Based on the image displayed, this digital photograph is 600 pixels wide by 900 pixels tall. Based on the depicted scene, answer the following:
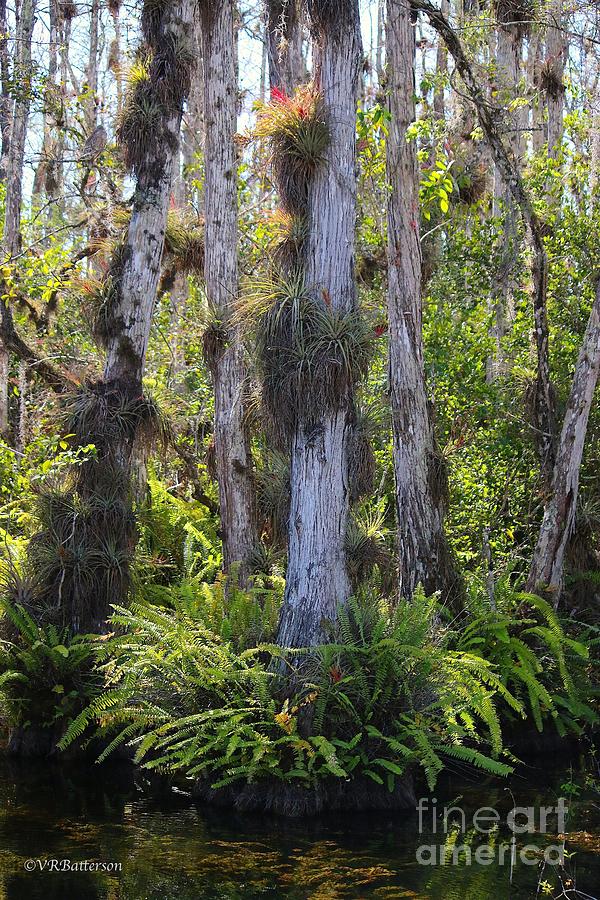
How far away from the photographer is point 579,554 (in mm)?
11555

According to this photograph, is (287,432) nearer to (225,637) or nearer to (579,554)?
(225,637)

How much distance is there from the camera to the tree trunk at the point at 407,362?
10.2 m

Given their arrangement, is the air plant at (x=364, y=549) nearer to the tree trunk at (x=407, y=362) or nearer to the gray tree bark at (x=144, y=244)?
the tree trunk at (x=407, y=362)

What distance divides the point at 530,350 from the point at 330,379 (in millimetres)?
5024

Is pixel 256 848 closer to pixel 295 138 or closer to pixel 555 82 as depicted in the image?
pixel 295 138

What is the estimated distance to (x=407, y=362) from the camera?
33.6ft

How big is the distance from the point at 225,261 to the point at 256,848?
6.50 meters

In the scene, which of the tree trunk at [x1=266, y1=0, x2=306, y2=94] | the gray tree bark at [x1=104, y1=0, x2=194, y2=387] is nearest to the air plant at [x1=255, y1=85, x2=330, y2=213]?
the gray tree bark at [x1=104, y1=0, x2=194, y2=387]

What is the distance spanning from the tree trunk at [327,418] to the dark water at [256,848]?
1.76 m

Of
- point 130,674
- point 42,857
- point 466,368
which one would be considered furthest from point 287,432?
point 466,368

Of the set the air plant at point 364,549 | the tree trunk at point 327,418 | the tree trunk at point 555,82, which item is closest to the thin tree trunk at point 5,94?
the tree trunk at point 327,418

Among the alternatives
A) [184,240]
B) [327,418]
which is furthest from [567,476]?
[184,240]

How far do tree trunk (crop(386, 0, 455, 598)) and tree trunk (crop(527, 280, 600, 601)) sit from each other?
3.82 feet

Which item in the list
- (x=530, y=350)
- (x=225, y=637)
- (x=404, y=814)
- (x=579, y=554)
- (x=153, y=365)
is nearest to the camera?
(x=404, y=814)
